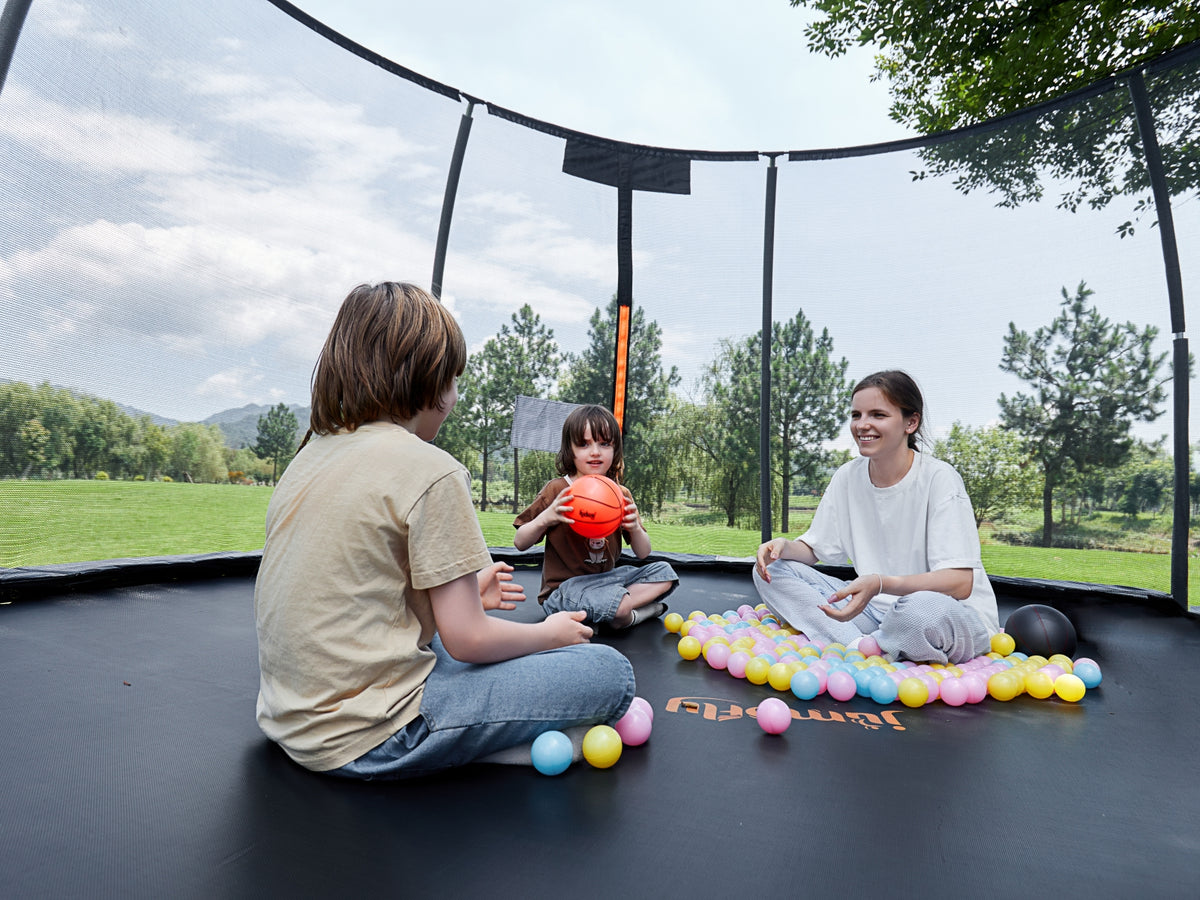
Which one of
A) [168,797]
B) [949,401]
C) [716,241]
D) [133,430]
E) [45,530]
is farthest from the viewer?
[716,241]

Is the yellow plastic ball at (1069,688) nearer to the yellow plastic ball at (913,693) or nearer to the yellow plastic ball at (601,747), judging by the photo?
the yellow plastic ball at (913,693)

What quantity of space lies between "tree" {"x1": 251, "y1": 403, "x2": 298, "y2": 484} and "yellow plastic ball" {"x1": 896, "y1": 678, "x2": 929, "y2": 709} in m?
3.11

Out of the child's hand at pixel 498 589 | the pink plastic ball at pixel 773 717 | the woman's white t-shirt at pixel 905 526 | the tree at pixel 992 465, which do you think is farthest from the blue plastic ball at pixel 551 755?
the tree at pixel 992 465

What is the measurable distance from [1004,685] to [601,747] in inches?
49.6

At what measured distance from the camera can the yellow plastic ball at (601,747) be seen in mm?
1395

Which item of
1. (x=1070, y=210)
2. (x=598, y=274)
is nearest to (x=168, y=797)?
(x=598, y=274)

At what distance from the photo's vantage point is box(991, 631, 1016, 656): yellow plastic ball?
7.73 ft

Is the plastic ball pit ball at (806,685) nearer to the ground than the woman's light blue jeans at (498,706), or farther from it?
nearer to the ground

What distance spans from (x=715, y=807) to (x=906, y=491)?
4.95ft

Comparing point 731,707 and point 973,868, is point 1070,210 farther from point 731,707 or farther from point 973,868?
point 973,868

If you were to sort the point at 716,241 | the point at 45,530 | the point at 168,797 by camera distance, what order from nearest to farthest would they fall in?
1. the point at 168,797
2. the point at 45,530
3. the point at 716,241

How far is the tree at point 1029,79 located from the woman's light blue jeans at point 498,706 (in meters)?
3.69

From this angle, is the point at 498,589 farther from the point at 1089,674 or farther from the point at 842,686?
the point at 1089,674

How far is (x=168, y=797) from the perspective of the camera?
122 cm
